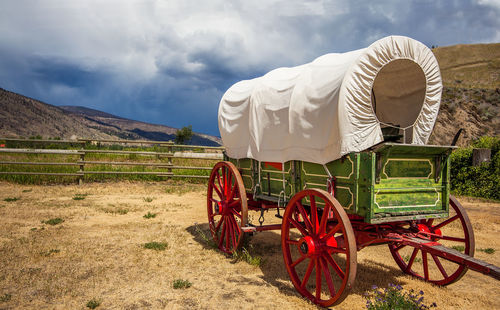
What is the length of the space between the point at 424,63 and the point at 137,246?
5107mm

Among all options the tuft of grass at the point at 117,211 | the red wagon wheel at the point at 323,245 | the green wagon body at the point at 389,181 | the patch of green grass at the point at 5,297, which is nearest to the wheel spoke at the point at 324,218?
the red wagon wheel at the point at 323,245

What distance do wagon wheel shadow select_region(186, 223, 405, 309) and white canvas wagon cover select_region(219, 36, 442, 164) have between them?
1.56 metres

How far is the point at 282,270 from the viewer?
4.85 m

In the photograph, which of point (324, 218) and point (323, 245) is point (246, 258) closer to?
point (323, 245)

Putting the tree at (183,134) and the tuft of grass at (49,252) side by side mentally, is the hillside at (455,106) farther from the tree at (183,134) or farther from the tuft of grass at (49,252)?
the tree at (183,134)

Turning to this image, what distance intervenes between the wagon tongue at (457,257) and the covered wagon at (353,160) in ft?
0.05

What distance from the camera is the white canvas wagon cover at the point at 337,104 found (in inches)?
142

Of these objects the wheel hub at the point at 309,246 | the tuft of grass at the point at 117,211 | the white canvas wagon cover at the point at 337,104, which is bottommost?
the tuft of grass at the point at 117,211

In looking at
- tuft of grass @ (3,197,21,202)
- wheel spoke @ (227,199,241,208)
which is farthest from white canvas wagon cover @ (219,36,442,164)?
tuft of grass @ (3,197,21,202)

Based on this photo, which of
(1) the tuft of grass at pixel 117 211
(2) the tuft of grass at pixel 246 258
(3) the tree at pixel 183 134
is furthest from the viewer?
(3) the tree at pixel 183 134

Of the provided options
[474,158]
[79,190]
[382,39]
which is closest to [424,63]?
[382,39]

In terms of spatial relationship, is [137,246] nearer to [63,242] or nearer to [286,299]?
[63,242]

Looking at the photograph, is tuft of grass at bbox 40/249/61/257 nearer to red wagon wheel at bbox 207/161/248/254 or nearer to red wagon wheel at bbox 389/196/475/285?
red wagon wheel at bbox 207/161/248/254

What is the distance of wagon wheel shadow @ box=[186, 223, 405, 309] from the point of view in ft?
14.0
